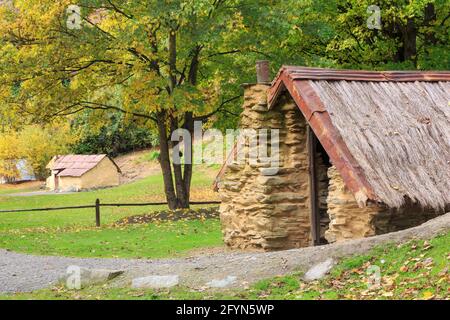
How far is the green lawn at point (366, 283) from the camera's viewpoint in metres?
9.39

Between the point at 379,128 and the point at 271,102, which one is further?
the point at 271,102

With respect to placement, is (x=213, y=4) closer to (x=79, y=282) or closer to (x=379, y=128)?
(x=379, y=128)

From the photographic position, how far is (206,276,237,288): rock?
11.2m

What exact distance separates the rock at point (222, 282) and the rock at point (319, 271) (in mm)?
1091

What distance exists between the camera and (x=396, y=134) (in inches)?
596

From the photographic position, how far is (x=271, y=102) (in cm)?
1664

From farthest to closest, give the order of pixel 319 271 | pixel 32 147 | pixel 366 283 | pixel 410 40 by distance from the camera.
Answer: pixel 32 147, pixel 410 40, pixel 319 271, pixel 366 283

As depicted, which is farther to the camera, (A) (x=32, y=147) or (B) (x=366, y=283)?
(A) (x=32, y=147)

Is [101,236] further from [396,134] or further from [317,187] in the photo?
[396,134]

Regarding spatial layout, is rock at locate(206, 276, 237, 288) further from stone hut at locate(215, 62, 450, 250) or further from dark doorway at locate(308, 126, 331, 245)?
dark doorway at locate(308, 126, 331, 245)

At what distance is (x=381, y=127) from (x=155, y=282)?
6.04 meters

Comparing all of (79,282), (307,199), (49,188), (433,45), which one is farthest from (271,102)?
(49,188)

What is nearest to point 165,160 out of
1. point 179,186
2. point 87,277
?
point 179,186
